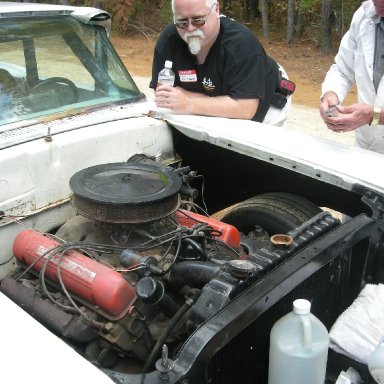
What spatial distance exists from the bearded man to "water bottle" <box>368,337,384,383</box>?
1.78m

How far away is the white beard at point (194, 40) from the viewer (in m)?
3.04

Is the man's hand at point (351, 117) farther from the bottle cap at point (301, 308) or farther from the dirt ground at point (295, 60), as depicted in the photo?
the dirt ground at point (295, 60)

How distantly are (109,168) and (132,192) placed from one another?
0.91ft

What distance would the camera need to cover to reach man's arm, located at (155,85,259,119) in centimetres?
292

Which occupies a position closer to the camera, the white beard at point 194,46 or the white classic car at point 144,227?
the white classic car at point 144,227

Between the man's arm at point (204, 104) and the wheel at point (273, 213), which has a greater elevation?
the man's arm at point (204, 104)

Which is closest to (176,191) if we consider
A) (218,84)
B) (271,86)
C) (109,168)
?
(109,168)

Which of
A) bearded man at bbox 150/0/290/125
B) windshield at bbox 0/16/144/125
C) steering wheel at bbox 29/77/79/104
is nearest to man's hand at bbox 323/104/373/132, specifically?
bearded man at bbox 150/0/290/125

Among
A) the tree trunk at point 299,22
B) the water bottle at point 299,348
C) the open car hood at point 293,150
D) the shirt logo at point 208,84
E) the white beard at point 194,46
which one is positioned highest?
the white beard at point 194,46

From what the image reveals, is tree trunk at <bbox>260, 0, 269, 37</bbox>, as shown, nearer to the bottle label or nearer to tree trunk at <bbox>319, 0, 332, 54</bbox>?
tree trunk at <bbox>319, 0, 332, 54</bbox>

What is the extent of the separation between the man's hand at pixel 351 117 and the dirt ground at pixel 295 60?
585 centimetres

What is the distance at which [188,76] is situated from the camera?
3.27 meters

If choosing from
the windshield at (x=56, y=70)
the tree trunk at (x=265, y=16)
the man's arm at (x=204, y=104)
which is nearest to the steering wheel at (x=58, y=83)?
the windshield at (x=56, y=70)

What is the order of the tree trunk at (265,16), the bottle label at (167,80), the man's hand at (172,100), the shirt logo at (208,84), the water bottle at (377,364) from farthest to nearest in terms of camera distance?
the tree trunk at (265,16), the shirt logo at (208,84), the bottle label at (167,80), the man's hand at (172,100), the water bottle at (377,364)
